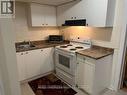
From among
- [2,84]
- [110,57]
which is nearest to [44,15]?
[110,57]

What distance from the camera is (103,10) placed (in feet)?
6.59

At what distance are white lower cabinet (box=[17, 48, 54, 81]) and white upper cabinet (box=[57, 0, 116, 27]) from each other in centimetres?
121

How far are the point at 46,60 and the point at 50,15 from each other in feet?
4.46

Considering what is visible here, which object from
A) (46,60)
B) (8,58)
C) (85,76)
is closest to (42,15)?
(46,60)

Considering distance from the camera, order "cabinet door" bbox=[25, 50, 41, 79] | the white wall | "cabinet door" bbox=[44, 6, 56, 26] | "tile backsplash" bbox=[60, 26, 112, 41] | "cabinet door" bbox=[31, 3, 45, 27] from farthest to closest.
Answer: "cabinet door" bbox=[44, 6, 56, 26] → "cabinet door" bbox=[31, 3, 45, 27] → "cabinet door" bbox=[25, 50, 41, 79] → "tile backsplash" bbox=[60, 26, 112, 41] → the white wall

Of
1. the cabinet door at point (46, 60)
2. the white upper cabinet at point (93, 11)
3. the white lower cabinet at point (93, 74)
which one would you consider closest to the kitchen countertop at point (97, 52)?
the white lower cabinet at point (93, 74)

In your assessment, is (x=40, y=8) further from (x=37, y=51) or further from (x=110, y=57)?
(x=110, y=57)

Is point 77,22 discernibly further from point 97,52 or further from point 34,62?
point 34,62

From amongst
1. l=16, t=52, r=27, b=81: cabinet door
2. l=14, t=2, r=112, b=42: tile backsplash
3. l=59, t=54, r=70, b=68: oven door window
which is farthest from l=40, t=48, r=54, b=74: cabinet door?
l=14, t=2, r=112, b=42: tile backsplash

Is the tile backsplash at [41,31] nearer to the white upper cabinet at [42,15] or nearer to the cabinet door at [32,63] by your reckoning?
the white upper cabinet at [42,15]

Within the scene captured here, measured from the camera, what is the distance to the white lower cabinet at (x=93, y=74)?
202 centimetres

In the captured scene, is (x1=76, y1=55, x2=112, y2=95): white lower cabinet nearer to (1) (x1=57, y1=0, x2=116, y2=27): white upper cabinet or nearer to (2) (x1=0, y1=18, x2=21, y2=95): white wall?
(1) (x1=57, y1=0, x2=116, y2=27): white upper cabinet

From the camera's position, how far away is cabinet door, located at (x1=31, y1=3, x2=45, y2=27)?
9.18 feet

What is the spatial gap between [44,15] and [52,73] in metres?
1.75
